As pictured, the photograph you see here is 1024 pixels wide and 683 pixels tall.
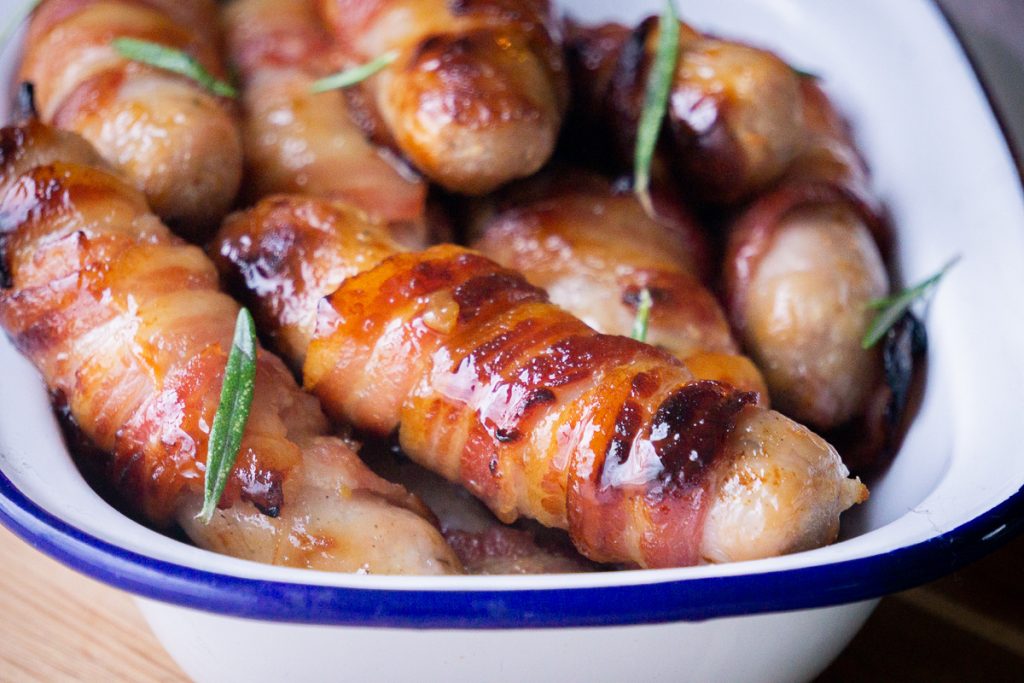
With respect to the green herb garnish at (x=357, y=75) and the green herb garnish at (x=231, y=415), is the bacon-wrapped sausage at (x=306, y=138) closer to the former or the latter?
the green herb garnish at (x=357, y=75)

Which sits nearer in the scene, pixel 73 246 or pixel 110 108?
pixel 73 246

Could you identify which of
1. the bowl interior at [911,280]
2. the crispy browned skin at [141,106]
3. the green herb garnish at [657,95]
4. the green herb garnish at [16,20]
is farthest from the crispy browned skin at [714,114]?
the green herb garnish at [16,20]

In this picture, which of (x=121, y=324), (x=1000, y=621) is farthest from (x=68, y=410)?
(x=1000, y=621)

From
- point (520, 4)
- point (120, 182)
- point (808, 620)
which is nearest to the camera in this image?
point (808, 620)

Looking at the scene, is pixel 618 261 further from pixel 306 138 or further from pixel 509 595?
pixel 509 595

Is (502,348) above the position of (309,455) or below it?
above

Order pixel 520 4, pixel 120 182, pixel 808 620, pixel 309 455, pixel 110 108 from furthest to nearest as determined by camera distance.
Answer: pixel 520 4, pixel 110 108, pixel 120 182, pixel 309 455, pixel 808 620

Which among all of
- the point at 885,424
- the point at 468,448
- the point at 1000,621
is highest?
the point at 468,448

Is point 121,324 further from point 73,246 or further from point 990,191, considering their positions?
point 990,191
